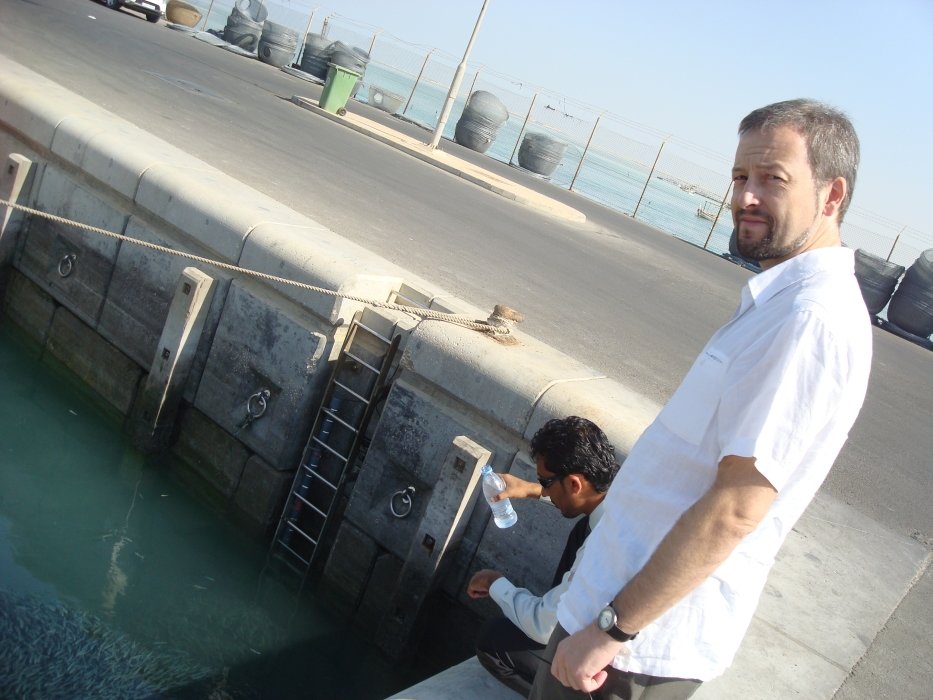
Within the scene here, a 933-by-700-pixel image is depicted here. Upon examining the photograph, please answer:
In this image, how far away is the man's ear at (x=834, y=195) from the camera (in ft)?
7.19

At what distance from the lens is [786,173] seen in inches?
85.9

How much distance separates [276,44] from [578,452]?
28.3 meters

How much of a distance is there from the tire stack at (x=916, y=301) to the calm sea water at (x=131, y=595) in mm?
15298

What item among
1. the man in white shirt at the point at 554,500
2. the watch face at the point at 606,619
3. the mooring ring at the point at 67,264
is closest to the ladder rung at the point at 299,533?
the man in white shirt at the point at 554,500

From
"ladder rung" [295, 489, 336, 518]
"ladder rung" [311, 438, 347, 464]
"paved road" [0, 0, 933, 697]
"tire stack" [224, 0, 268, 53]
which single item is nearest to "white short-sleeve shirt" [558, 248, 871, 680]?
"paved road" [0, 0, 933, 697]

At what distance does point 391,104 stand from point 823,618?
92.8 feet

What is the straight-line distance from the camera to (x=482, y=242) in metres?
11.1

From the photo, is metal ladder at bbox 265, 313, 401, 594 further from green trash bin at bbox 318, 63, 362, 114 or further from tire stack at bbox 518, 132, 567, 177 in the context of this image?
tire stack at bbox 518, 132, 567, 177

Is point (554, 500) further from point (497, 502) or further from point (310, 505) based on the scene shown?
point (310, 505)

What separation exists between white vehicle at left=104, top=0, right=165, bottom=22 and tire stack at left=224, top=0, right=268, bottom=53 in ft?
8.15

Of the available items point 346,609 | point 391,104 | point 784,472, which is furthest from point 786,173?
Answer: point 391,104

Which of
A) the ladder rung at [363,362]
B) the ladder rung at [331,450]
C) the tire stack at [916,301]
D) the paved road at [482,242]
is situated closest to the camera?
the ladder rung at [363,362]

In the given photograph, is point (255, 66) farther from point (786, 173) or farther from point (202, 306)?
point (786, 173)

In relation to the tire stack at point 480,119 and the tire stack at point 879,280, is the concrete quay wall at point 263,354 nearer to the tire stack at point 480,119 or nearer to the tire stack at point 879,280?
the tire stack at point 879,280
